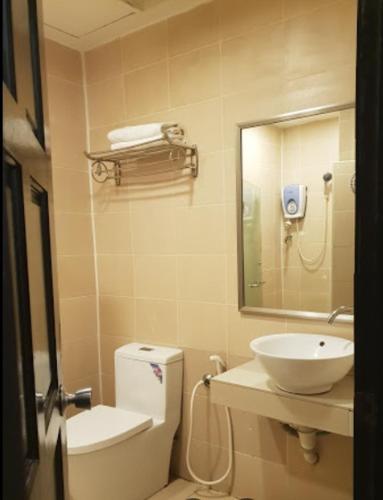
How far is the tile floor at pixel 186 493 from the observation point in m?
2.12

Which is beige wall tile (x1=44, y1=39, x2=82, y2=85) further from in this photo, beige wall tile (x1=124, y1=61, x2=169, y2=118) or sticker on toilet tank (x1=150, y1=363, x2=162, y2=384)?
sticker on toilet tank (x1=150, y1=363, x2=162, y2=384)

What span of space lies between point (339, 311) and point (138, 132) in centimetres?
132

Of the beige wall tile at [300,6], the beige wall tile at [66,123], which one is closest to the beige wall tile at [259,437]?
the beige wall tile at [66,123]

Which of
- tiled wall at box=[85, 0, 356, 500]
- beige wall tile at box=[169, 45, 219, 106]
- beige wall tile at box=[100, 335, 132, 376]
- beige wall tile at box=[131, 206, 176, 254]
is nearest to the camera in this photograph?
tiled wall at box=[85, 0, 356, 500]

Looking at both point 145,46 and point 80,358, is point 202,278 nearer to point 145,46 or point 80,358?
point 80,358

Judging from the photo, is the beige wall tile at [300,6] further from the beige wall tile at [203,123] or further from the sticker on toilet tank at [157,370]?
the sticker on toilet tank at [157,370]

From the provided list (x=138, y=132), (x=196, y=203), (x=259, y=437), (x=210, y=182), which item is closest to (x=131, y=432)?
(x=259, y=437)

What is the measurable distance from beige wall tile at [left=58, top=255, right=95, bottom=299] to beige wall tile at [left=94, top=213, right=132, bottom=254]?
0.40 feet

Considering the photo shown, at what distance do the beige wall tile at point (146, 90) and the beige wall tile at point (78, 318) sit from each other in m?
1.14

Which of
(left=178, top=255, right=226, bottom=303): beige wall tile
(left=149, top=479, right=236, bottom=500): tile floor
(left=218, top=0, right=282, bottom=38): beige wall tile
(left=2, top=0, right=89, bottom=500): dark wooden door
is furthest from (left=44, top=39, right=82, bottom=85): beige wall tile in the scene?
(left=149, top=479, right=236, bottom=500): tile floor

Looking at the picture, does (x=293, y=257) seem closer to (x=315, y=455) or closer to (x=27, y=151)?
(x=315, y=455)

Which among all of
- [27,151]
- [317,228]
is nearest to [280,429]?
[317,228]

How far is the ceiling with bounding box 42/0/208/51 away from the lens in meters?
2.04

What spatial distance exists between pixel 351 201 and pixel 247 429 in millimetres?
1192
